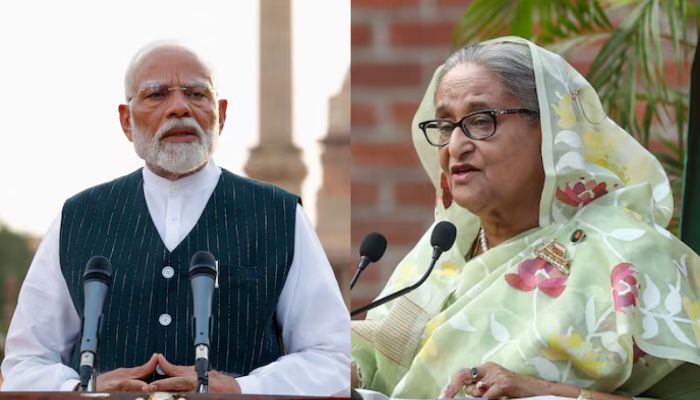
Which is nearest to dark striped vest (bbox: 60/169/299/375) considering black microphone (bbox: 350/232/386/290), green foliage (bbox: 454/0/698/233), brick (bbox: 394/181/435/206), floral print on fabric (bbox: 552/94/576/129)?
black microphone (bbox: 350/232/386/290)

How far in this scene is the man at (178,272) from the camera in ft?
9.73

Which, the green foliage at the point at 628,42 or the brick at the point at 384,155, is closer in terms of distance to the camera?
the brick at the point at 384,155

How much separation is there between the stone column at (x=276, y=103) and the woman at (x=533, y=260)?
525mm

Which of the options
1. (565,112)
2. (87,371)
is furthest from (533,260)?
(87,371)

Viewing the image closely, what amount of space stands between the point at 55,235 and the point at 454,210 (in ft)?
3.53

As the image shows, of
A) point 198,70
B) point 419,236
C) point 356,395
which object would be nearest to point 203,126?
point 198,70

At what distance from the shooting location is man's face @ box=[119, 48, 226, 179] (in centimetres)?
304

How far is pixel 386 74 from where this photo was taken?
13.5ft

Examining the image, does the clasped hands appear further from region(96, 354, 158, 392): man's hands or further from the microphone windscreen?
the microphone windscreen

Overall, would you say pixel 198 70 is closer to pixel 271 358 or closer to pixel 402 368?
pixel 271 358

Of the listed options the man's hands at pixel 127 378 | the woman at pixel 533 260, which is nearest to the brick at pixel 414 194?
the woman at pixel 533 260

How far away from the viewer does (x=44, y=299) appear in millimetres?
3031

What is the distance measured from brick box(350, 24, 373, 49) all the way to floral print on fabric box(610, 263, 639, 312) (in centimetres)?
120

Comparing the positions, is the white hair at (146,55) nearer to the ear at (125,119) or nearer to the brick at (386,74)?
the ear at (125,119)
